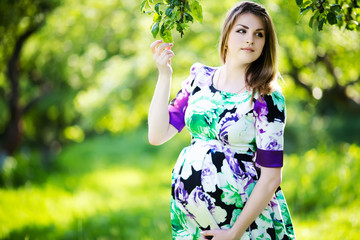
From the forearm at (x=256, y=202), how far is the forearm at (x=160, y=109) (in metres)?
0.54

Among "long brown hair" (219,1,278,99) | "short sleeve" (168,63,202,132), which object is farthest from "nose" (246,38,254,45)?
"short sleeve" (168,63,202,132)

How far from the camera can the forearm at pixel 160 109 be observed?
189 cm

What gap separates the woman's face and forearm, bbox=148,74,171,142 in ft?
1.14

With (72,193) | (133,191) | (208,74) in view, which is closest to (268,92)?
(208,74)

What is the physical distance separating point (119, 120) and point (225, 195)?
5.18 metres

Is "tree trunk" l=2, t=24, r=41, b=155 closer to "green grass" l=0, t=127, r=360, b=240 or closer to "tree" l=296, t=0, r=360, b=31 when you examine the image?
"green grass" l=0, t=127, r=360, b=240

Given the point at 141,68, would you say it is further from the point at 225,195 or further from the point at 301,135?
the point at 301,135

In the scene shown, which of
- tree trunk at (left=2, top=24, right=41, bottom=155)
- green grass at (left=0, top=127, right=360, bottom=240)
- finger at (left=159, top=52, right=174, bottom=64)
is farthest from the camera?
tree trunk at (left=2, top=24, right=41, bottom=155)

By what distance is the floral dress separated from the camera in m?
1.65

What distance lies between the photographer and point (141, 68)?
6.18 meters

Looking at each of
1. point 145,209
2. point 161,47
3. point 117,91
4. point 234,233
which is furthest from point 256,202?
point 117,91

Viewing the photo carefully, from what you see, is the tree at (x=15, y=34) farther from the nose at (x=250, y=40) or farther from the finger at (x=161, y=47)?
the nose at (x=250, y=40)

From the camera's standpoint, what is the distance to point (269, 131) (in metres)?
1.63

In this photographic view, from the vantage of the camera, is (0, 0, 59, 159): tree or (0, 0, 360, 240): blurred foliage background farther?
(0, 0, 59, 159): tree
